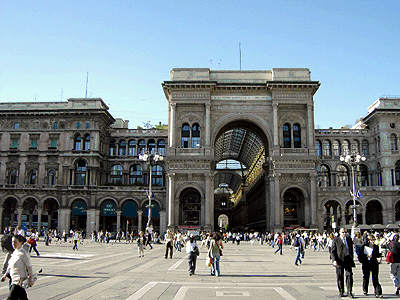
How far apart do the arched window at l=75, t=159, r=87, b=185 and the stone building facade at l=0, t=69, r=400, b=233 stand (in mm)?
157

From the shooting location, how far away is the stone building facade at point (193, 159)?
191 ft

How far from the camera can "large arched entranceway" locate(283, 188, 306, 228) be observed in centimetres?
5984

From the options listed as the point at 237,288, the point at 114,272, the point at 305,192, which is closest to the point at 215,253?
the point at 237,288

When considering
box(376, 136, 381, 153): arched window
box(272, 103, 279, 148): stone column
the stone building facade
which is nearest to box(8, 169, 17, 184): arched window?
the stone building facade

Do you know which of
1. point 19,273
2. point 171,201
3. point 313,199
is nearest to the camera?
point 19,273

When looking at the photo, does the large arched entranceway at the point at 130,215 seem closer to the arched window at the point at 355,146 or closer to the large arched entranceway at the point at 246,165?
the large arched entranceway at the point at 246,165

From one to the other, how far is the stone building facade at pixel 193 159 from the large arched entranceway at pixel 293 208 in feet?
0.47

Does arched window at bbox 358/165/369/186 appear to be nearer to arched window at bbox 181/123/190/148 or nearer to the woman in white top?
arched window at bbox 181/123/190/148

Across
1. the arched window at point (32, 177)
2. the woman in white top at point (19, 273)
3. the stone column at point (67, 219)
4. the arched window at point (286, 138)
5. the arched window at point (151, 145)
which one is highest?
the arched window at point (151, 145)

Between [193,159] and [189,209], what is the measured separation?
778cm

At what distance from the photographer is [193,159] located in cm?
5806

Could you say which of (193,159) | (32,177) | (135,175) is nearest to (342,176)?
(193,159)

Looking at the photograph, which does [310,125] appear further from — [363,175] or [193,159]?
[363,175]

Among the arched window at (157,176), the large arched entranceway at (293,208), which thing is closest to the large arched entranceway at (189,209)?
the arched window at (157,176)
